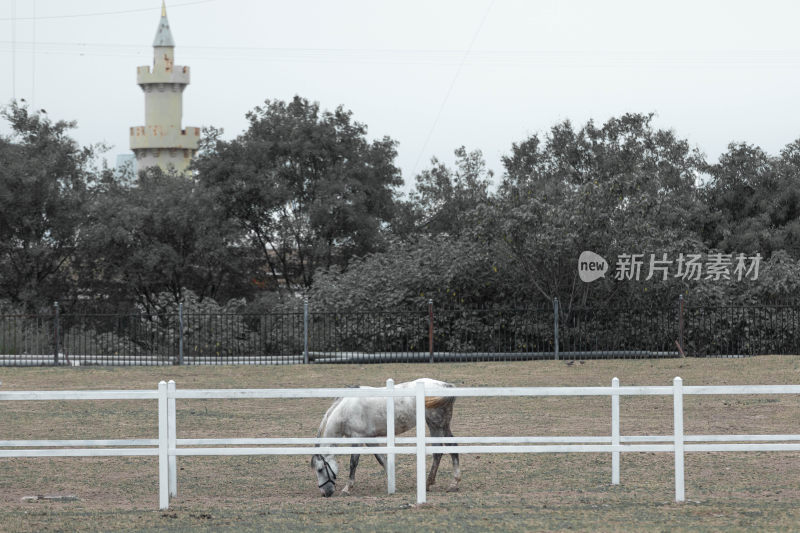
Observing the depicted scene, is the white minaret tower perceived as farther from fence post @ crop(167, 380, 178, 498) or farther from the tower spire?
fence post @ crop(167, 380, 178, 498)

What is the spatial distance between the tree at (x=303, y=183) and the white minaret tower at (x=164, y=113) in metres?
18.7

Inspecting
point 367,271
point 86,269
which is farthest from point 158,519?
point 86,269

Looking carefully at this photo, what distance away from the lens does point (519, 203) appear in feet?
98.9

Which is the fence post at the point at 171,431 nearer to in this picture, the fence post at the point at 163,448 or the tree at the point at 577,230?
the fence post at the point at 163,448

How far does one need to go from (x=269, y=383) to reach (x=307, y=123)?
2004 centimetres

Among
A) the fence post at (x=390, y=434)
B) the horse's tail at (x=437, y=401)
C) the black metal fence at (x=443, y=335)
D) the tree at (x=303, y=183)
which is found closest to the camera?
the fence post at (x=390, y=434)

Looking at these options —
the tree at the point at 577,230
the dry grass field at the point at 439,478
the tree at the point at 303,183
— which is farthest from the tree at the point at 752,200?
the dry grass field at the point at 439,478

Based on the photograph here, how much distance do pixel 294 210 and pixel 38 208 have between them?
392 inches

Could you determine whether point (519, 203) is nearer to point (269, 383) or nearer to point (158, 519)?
point (269, 383)

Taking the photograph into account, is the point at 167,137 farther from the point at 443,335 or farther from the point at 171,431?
the point at 171,431

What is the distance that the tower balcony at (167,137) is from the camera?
60375mm

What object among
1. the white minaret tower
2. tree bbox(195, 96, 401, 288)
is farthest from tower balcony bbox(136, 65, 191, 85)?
tree bbox(195, 96, 401, 288)

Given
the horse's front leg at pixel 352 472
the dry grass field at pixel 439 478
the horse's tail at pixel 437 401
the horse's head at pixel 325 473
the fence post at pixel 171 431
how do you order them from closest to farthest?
the dry grass field at pixel 439 478, the fence post at pixel 171 431, the horse's head at pixel 325 473, the horse's front leg at pixel 352 472, the horse's tail at pixel 437 401

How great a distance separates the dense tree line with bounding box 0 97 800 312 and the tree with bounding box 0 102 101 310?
0.06m
